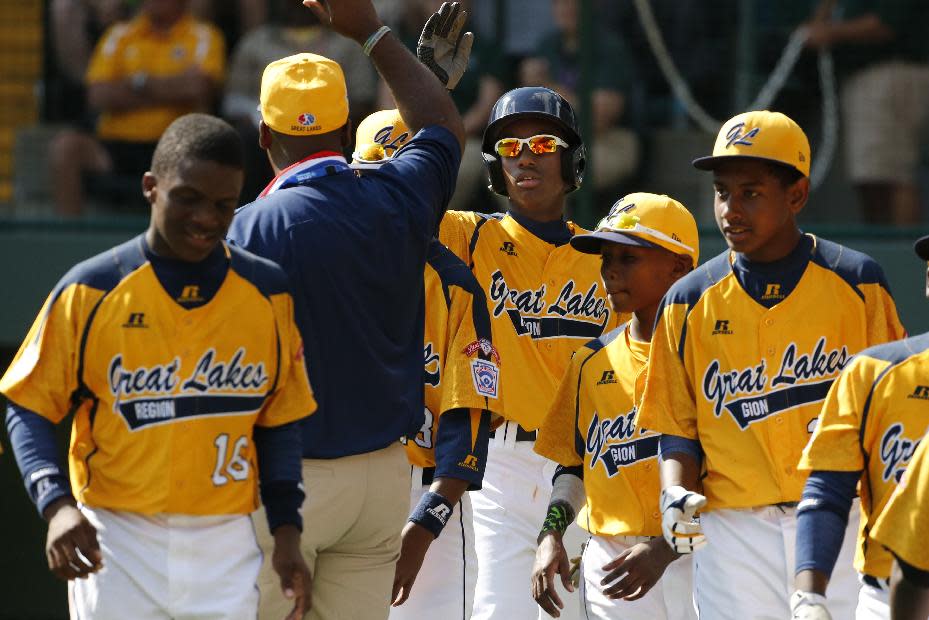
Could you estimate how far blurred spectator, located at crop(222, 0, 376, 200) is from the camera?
7.89 m

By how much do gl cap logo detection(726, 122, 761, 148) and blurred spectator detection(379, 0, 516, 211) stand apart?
12.1 feet

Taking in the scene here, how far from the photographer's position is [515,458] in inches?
203

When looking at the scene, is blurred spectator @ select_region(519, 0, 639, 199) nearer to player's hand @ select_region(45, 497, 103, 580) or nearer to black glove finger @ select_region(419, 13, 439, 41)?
black glove finger @ select_region(419, 13, 439, 41)

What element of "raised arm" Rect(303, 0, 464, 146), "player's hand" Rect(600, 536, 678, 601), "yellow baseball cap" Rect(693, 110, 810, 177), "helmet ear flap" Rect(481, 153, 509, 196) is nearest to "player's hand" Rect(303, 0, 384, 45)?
"raised arm" Rect(303, 0, 464, 146)

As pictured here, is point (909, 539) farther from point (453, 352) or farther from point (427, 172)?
point (453, 352)

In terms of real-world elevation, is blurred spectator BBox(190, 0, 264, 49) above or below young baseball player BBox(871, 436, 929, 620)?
above

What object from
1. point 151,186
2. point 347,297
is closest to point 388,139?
point 347,297

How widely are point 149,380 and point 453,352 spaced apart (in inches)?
58.5

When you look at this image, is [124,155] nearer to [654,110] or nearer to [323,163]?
[654,110]

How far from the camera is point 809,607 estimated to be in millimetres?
3219

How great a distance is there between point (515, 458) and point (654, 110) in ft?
10.0

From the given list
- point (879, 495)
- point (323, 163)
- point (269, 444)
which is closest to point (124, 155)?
point (323, 163)

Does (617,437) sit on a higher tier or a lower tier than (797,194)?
lower

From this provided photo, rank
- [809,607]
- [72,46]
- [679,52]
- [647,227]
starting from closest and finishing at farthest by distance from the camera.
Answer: [809,607]
[647,227]
[679,52]
[72,46]
